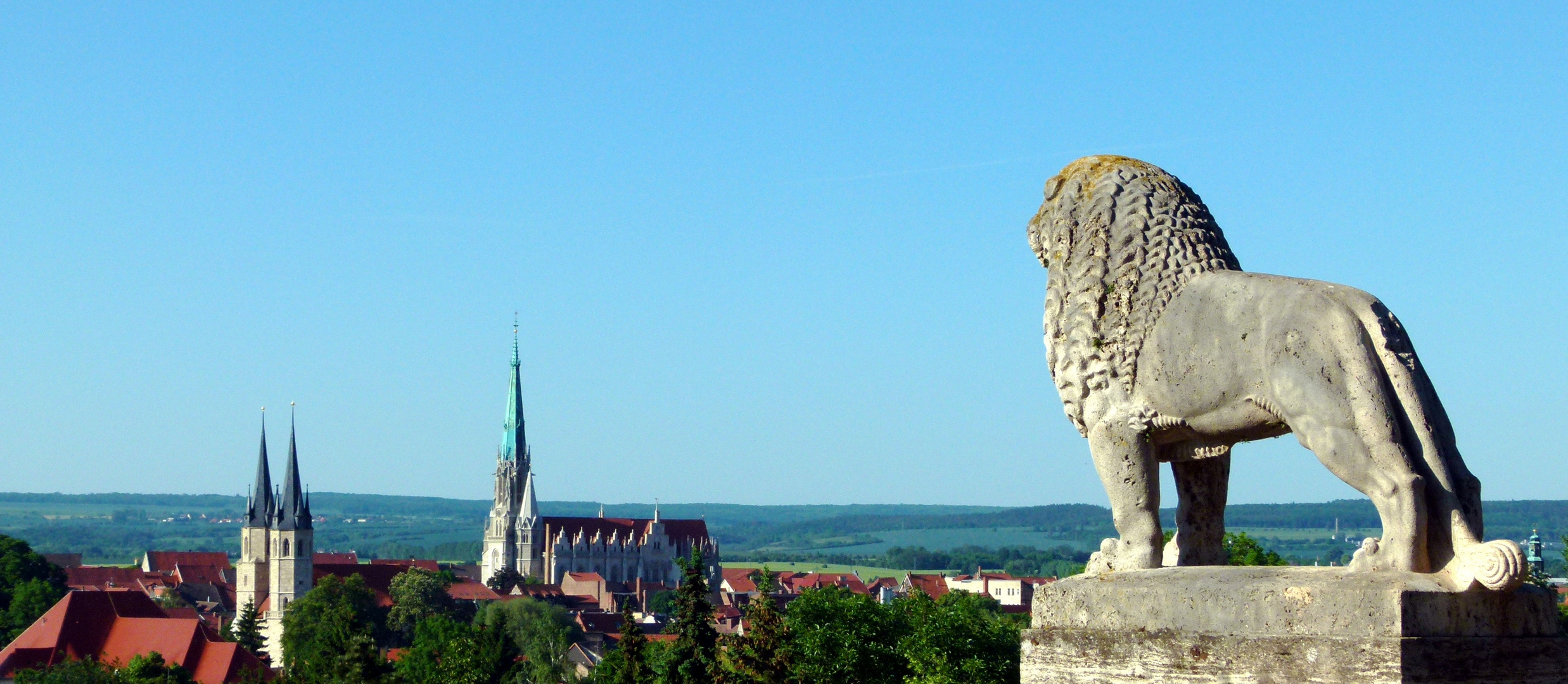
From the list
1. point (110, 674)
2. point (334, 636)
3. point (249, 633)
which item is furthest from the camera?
point (249, 633)

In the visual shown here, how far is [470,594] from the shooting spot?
6063 inches

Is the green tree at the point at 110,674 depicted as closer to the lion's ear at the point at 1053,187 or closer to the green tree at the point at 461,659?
the green tree at the point at 461,659

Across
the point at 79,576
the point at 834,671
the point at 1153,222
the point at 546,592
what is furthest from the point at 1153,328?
the point at 79,576

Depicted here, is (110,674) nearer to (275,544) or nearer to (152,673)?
(152,673)

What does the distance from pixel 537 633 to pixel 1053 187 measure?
107 metres

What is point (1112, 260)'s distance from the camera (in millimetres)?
6398

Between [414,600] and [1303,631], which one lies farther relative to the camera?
[414,600]

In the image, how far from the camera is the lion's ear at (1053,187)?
676cm

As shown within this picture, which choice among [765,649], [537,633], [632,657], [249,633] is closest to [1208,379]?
[765,649]

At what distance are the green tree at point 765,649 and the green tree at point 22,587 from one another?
250 feet

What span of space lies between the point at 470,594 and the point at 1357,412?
152111 millimetres

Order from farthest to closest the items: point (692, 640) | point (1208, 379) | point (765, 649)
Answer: point (692, 640) → point (765, 649) → point (1208, 379)

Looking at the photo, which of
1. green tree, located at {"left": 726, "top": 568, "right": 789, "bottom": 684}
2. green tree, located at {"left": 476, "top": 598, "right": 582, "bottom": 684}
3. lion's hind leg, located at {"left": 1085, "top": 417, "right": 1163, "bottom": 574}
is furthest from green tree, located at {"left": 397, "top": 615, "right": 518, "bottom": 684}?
lion's hind leg, located at {"left": 1085, "top": 417, "right": 1163, "bottom": 574}

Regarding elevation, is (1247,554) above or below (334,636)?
above
